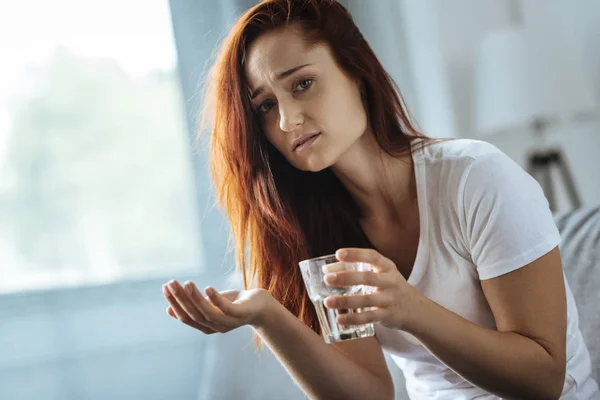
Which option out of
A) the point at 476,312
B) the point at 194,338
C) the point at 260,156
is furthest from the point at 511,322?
the point at 194,338

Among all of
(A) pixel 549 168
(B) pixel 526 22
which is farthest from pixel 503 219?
(B) pixel 526 22

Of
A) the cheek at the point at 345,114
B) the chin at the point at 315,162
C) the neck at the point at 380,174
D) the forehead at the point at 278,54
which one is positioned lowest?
the neck at the point at 380,174

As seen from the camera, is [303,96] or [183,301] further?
[303,96]

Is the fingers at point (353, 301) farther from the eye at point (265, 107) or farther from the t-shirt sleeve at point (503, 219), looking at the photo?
the eye at point (265, 107)

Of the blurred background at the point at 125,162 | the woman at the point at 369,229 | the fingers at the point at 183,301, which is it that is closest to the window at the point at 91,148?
the blurred background at the point at 125,162

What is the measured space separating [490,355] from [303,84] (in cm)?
59

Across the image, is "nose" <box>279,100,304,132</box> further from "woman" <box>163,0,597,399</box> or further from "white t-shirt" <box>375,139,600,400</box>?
"white t-shirt" <box>375,139,600,400</box>

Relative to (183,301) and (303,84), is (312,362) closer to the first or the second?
(183,301)

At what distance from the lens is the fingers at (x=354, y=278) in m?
0.95

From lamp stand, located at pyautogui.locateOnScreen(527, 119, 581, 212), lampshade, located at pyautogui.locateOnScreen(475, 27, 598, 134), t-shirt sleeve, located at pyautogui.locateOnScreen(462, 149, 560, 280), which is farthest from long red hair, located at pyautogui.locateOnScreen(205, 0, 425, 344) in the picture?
lamp stand, located at pyautogui.locateOnScreen(527, 119, 581, 212)

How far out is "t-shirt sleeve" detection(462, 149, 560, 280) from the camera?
48.0 inches

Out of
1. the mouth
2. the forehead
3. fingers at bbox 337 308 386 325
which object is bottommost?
fingers at bbox 337 308 386 325

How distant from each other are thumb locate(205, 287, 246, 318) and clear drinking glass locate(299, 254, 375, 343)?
0.38 ft

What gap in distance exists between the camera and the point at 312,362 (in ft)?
4.23
